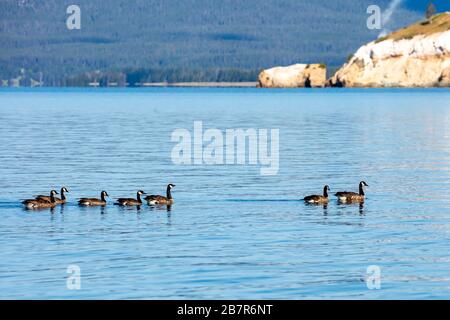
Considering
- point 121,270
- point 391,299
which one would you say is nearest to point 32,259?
point 121,270

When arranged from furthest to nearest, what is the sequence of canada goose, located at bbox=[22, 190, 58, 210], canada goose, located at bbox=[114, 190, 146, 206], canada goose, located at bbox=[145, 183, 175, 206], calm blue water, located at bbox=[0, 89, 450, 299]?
canada goose, located at bbox=[145, 183, 175, 206], canada goose, located at bbox=[114, 190, 146, 206], canada goose, located at bbox=[22, 190, 58, 210], calm blue water, located at bbox=[0, 89, 450, 299]

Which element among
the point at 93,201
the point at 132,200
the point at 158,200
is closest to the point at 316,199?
the point at 158,200

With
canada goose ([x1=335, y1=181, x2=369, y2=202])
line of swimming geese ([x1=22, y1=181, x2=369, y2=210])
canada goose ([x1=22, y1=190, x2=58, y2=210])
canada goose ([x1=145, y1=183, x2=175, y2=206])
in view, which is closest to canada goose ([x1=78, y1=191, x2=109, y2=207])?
line of swimming geese ([x1=22, y1=181, x2=369, y2=210])

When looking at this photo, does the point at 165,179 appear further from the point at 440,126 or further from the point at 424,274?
the point at 440,126

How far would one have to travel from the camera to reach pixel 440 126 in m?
93.6

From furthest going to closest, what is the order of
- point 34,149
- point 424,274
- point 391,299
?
point 34,149 < point 424,274 < point 391,299

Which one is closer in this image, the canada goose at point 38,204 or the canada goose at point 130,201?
the canada goose at point 38,204

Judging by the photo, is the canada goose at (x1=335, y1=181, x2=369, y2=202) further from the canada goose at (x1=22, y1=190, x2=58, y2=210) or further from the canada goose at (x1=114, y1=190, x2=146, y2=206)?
the canada goose at (x1=22, y1=190, x2=58, y2=210)

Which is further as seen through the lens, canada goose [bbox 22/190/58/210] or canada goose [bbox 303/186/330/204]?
canada goose [bbox 303/186/330/204]

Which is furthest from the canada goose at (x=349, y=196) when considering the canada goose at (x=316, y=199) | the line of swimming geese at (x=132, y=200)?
the canada goose at (x=316, y=199)

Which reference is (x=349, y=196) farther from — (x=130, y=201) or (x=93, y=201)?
(x=93, y=201)

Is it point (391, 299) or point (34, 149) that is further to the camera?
point (34, 149)

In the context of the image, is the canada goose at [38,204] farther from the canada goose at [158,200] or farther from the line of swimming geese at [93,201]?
the canada goose at [158,200]
